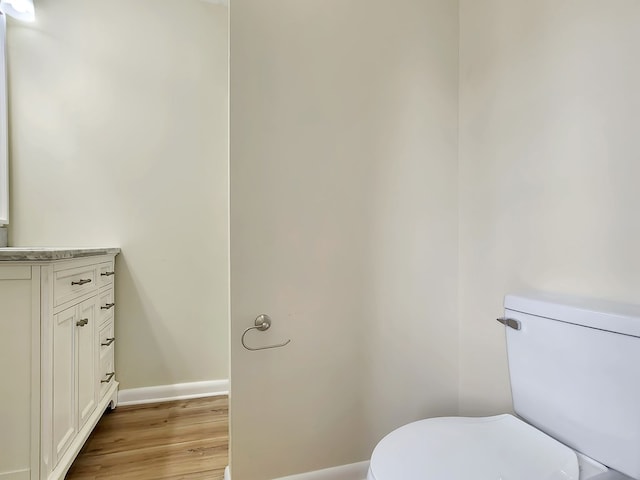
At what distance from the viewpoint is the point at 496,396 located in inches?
48.3

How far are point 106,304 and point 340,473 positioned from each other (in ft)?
4.84

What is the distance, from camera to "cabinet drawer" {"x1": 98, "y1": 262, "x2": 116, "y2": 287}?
5.50 feet

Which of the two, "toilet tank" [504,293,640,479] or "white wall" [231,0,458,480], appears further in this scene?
"white wall" [231,0,458,480]

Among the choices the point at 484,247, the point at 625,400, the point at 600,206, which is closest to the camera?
the point at 625,400

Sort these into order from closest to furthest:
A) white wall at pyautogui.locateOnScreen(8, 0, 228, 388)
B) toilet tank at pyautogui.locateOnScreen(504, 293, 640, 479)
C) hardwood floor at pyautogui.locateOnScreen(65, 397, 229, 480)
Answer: toilet tank at pyautogui.locateOnScreen(504, 293, 640, 479) < hardwood floor at pyautogui.locateOnScreen(65, 397, 229, 480) < white wall at pyautogui.locateOnScreen(8, 0, 228, 388)

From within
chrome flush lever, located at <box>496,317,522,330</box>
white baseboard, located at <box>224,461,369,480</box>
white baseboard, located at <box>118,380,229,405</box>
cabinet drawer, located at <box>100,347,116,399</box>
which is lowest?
white baseboard, located at <box>118,380,229,405</box>

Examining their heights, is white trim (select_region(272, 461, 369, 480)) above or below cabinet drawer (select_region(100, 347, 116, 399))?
below

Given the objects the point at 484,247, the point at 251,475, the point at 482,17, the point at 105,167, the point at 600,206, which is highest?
the point at 482,17

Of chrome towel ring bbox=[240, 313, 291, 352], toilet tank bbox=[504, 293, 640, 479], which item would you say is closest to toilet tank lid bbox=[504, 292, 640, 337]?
toilet tank bbox=[504, 293, 640, 479]

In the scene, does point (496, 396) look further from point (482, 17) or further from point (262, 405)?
point (482, 17)

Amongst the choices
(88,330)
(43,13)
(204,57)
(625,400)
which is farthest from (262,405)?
(43,13)

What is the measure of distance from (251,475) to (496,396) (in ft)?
3.19

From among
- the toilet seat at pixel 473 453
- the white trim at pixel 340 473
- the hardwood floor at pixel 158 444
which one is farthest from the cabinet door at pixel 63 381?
the toilet seat at pixel 473 453

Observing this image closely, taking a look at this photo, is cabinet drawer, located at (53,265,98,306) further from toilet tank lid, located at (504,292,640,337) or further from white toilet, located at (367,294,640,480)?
toilet tank lid, located at (504,292,640,337)
